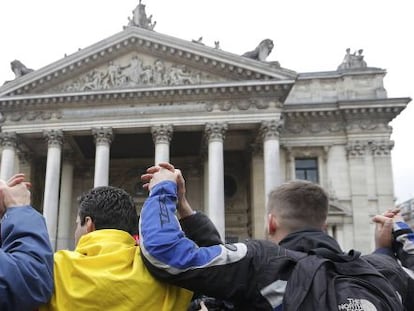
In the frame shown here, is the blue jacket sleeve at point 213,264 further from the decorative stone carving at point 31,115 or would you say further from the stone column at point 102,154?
the decorative stone carving at point 31,115

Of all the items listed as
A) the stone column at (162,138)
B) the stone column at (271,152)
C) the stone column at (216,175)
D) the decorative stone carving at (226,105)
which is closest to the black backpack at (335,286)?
the stone column at (216,175)

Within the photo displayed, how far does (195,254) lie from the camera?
8.50ft

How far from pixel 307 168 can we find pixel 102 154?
40.9 feet

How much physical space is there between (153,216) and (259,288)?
701mm

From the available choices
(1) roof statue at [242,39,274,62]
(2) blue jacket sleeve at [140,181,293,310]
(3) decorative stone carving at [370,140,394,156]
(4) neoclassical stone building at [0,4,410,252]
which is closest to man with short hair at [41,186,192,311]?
(2) blue jacket sleeve at [140,181,293,310]

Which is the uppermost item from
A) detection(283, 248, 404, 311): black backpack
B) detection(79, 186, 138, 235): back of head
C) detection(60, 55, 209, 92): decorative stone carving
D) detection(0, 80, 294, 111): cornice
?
detection(60, 55, 209, 92): decorative stone carving

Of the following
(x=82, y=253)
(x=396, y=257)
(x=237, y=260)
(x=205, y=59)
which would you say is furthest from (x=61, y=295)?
(x=205, y=59)

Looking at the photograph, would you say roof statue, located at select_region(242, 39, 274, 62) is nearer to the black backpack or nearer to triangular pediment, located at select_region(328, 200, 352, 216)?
triangular pediment, located at select_region(328, 200, 352, 216)

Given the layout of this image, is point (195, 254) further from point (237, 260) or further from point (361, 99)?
point (361, 99)

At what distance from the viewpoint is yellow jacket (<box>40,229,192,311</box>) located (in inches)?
102

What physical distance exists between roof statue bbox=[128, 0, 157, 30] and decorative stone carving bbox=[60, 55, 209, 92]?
4351 mm

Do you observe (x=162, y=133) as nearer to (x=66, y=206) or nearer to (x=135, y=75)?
(x=135, y=75)

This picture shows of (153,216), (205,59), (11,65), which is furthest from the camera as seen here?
(11,65)

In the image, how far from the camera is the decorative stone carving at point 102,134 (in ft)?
89.0
